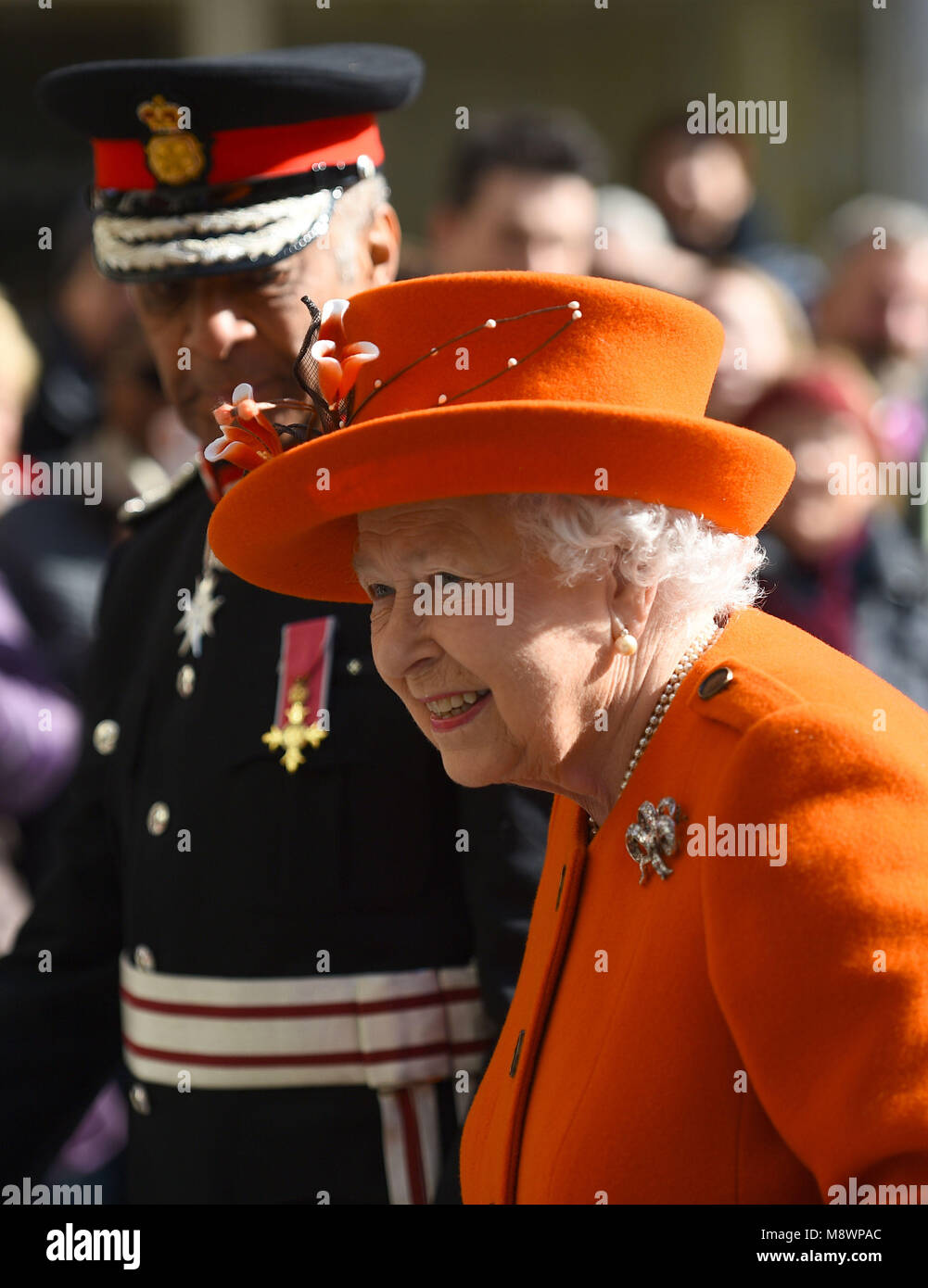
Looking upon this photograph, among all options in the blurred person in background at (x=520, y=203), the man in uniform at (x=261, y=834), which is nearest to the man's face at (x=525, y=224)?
the blurred person in background at (x=520, y=203)

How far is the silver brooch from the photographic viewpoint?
1.86 m

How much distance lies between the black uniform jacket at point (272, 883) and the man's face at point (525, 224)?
2439mm

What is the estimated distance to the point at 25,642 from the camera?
4270 mm

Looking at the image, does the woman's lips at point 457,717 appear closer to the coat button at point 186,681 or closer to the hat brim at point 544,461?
the hat brim at point 544,461

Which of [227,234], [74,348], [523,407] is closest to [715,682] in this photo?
[523,407]

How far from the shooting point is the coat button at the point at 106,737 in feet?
9.76

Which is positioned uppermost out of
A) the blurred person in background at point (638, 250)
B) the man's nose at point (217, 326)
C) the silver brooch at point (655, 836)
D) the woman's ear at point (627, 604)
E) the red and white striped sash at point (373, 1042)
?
→ the man's nose at point (217, 326)

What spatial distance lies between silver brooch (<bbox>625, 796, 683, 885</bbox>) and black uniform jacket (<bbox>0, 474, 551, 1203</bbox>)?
496 millimetres

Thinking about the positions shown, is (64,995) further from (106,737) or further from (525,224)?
(525,224)

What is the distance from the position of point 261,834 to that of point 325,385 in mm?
821

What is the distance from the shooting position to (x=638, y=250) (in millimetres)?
5512
